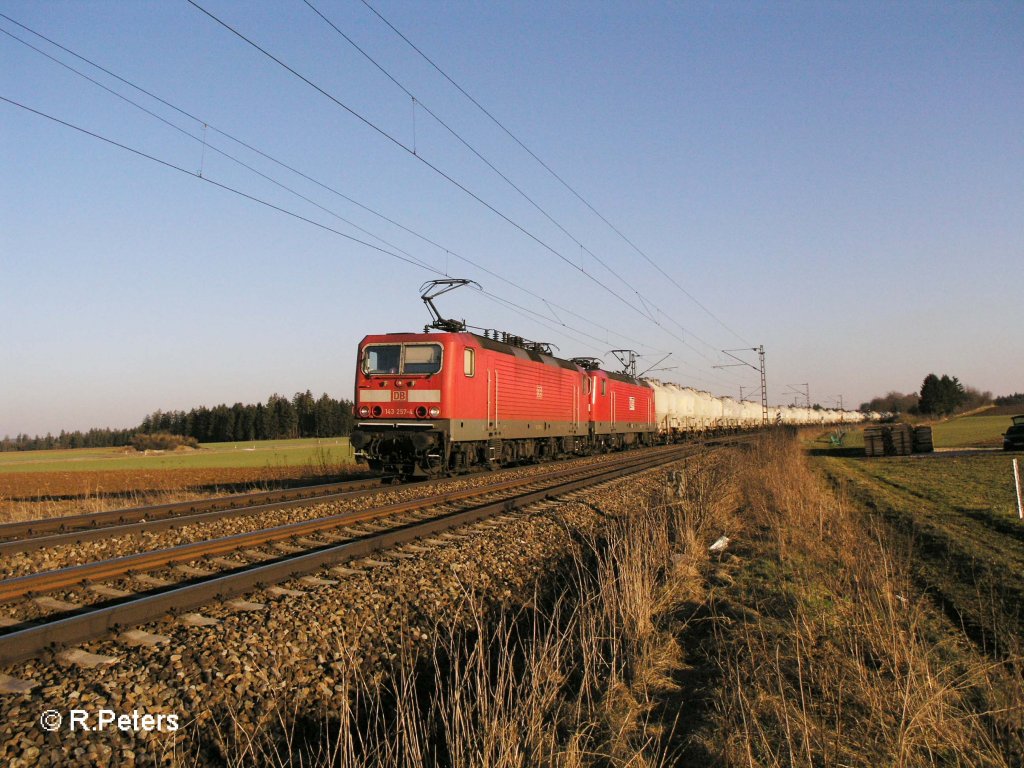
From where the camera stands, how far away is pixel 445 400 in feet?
47.9

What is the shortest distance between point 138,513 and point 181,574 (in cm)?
477

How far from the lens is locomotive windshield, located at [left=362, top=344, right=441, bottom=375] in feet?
49.2

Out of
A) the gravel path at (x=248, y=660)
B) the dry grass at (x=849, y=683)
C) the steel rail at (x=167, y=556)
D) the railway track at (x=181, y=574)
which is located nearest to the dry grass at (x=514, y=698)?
the gravel path at (x=248, y=660)

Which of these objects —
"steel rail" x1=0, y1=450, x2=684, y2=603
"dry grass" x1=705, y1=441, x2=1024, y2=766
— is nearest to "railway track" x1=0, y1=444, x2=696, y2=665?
"steel rail" x1=0, y1=450, x2=684, y2=603

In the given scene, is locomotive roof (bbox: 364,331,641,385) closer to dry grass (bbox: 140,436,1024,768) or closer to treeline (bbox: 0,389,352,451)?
dry grass (bbox: 140,436,1024,768)

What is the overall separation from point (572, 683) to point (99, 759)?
2754 mm

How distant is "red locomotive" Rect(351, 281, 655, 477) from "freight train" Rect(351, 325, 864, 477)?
0.08 ft

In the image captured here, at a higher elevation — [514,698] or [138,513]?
[138,513]

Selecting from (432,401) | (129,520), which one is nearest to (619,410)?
(432,401)

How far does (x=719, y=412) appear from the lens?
54.9 metres

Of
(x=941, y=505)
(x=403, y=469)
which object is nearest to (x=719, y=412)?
(x=941, y=505)

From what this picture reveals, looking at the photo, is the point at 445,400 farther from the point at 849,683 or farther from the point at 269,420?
the point at 269,420

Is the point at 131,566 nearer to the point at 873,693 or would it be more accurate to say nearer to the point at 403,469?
the point at 873,693

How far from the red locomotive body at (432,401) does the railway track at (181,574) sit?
162 inches
